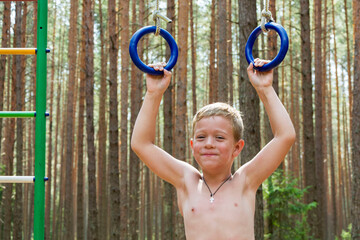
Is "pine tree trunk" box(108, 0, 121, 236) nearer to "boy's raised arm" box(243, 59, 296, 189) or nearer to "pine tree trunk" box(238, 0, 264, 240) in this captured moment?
"pine tree trunk" box(238, 0, 264, 240)

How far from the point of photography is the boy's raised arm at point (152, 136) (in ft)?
7.80

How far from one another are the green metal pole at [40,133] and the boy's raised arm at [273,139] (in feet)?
4.55

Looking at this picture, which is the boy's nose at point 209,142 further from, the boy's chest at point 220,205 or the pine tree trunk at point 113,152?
the pine tree trunk at point 113,152

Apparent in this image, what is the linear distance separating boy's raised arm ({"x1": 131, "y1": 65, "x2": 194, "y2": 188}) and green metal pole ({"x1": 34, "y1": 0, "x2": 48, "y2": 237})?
0.94 metres

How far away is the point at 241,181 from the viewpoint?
2340mm

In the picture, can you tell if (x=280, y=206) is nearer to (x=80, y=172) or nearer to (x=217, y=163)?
(x=80, y=172)

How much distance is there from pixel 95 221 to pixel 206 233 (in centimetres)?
1033

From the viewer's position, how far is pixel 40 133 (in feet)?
10.2

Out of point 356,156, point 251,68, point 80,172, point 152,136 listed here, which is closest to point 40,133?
point 152,136

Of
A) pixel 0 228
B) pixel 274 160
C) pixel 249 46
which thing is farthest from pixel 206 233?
pixel 0 228

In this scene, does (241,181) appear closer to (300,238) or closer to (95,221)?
(300,238)

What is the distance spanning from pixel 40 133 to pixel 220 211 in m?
1.44

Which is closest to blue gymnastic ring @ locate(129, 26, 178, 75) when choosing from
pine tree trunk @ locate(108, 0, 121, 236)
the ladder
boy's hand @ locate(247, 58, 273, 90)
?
boy's hand @ locate(247, 58, 273, 90)

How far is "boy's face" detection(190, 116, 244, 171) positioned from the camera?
226 cm
